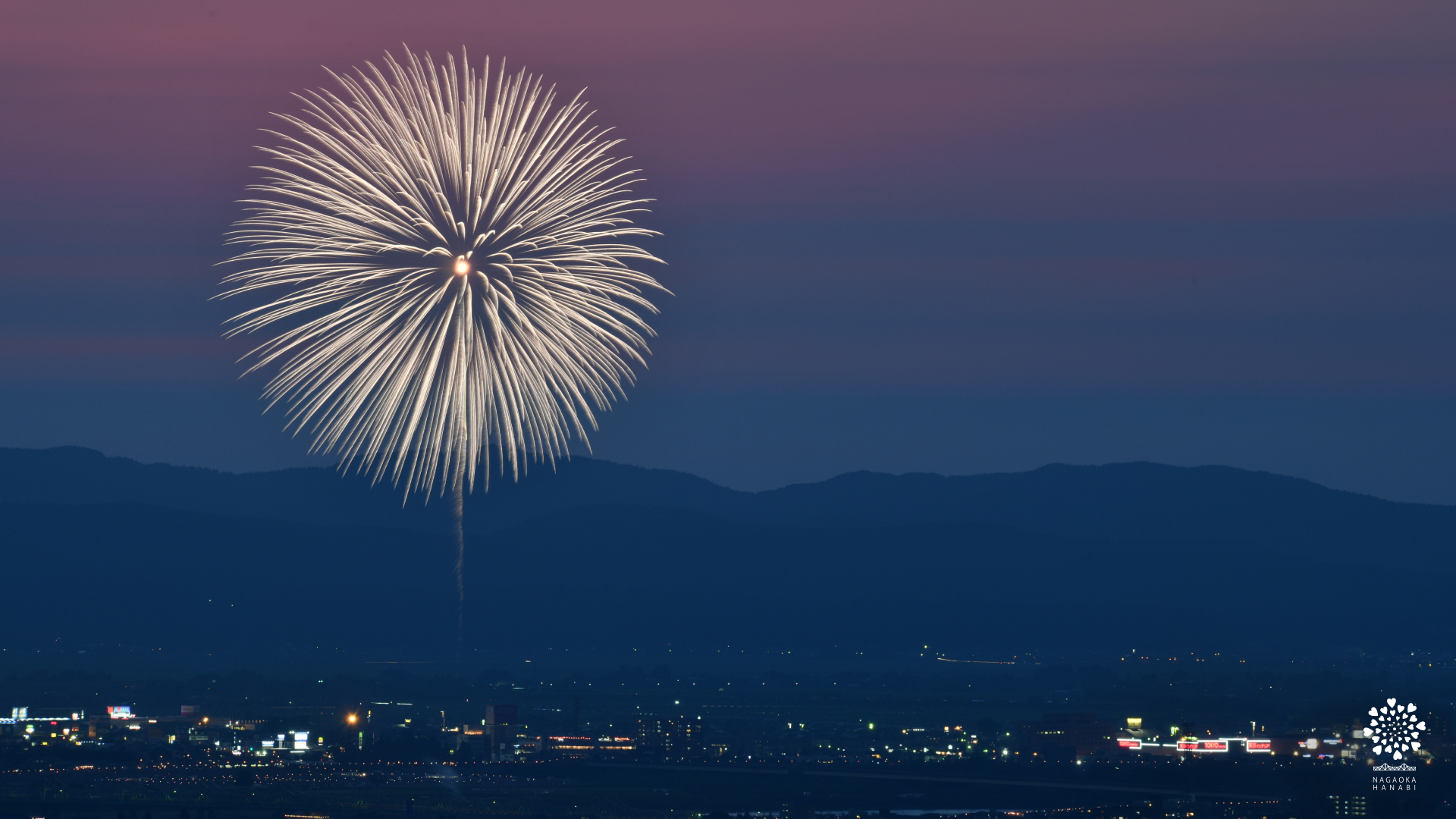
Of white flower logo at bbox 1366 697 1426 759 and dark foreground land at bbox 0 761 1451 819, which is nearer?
dark foreground land at bbox 0 761 1451 819

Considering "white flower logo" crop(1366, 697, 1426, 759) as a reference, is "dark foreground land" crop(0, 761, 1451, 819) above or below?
below

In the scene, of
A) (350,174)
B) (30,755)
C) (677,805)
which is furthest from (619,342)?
(30,755)

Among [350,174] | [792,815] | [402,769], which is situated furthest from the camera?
[402,769]

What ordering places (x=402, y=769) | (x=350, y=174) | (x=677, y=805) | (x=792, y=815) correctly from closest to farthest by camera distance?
(x=350, y=174) → (x=792, y=815) → (x=677, y=805) → (x=402, y=769)

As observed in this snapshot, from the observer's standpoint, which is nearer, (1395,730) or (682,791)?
(1395,730)

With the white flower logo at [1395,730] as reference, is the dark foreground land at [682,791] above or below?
below

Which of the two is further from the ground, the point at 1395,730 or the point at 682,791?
the point at 1395,730

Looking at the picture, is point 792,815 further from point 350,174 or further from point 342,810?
point 350,174

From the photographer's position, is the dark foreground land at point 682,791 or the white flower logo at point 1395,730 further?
the white flower logo at point 1395,730
